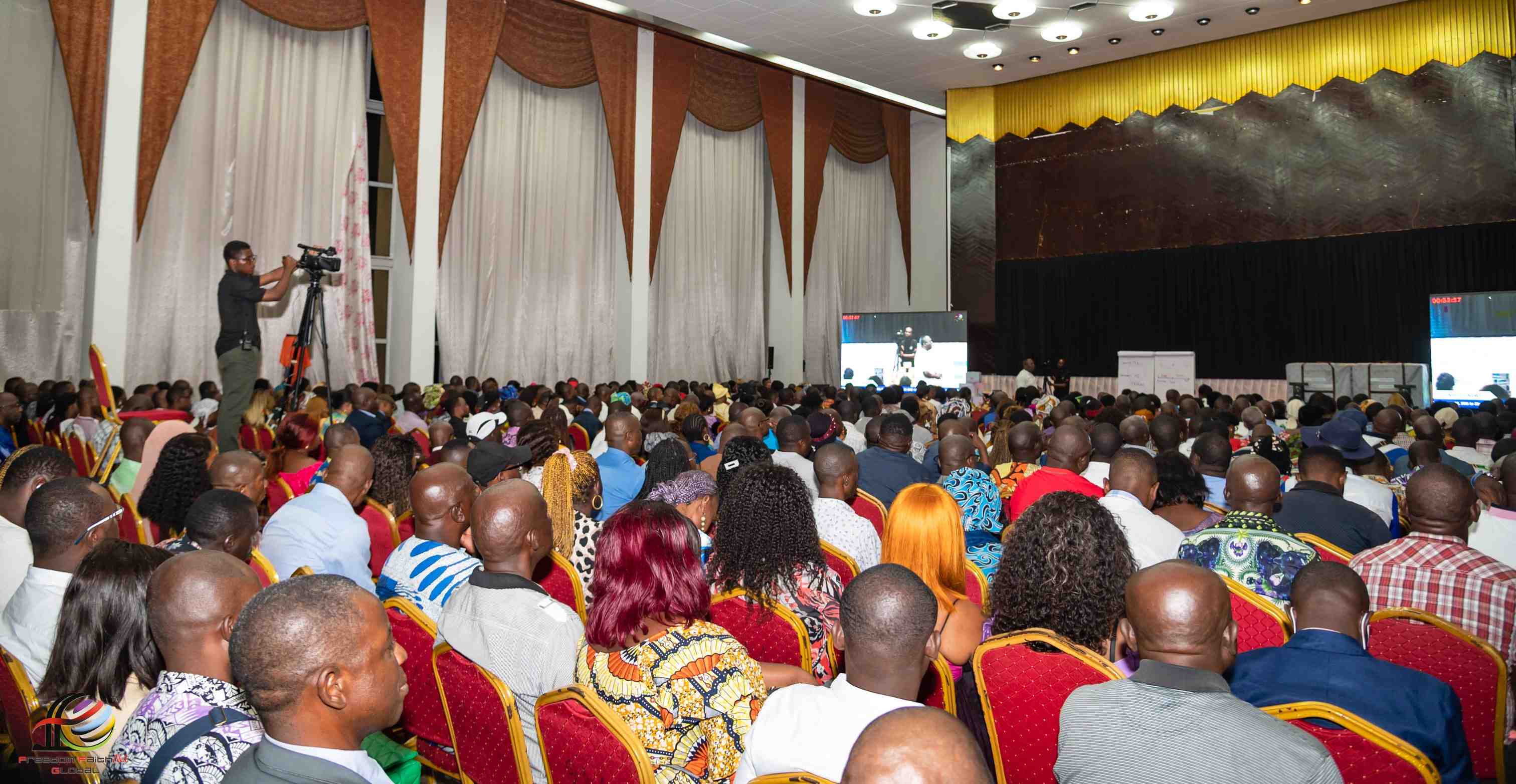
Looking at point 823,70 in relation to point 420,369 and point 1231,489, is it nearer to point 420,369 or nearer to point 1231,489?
point 420,369

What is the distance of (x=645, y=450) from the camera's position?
5.92 meters

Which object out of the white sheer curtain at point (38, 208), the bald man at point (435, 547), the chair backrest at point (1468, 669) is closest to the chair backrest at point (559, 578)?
the bald man at point (435, 547)

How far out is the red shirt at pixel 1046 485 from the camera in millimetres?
4074

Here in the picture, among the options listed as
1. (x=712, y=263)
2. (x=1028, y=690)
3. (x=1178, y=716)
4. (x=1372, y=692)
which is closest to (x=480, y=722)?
(x=1028, y=690)

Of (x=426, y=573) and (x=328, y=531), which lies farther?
(x=328, y=531)

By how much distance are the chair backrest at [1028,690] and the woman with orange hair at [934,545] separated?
1.78 ft

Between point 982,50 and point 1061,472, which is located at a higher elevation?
point 982,50

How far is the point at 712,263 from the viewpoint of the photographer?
1566cm

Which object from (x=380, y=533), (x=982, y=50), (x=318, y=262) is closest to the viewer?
(x=380, y=533)

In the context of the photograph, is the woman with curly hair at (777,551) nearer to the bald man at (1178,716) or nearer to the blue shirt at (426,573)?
the blue shirt at (426,573)

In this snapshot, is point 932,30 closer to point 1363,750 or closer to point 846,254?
point 846,254

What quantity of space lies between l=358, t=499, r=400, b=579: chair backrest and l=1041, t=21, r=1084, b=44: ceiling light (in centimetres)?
1302

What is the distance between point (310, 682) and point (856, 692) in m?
0.89

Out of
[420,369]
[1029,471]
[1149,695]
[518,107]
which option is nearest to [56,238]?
[420,369]
